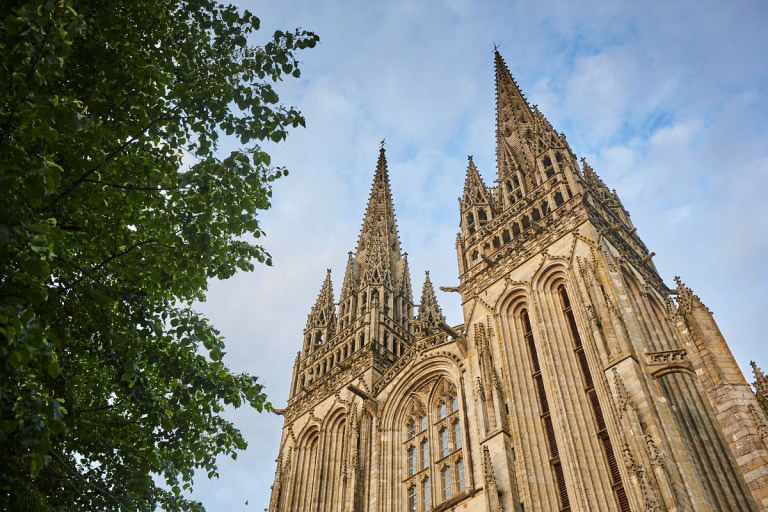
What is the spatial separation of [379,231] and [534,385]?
88.5 feet

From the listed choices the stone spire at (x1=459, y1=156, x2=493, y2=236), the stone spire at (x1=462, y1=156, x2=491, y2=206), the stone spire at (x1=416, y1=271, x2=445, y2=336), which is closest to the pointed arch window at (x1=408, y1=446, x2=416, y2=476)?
the stone spire at (x1=416, y1=271, x2=445, y2=336)

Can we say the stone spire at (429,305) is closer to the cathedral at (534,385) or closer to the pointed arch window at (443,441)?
the cathedral at (534,385)

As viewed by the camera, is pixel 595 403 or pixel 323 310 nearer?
pixel 595 403

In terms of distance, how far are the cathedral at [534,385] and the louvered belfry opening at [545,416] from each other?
70 millimetres

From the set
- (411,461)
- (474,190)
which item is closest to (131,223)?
(411,461)

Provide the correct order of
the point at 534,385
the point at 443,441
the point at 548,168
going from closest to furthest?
the point at 534,385, the point at 443,441, the point at 548,168

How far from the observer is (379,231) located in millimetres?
49562

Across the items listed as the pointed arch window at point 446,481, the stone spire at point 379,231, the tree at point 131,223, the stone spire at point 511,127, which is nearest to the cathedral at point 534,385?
the pointed arch window at point 446,481

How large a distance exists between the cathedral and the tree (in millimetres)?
11703

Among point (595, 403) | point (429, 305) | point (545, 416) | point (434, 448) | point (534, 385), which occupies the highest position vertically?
point (429, 305)

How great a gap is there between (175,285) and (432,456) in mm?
18027

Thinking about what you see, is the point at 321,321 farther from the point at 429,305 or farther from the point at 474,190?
the point at 474,190

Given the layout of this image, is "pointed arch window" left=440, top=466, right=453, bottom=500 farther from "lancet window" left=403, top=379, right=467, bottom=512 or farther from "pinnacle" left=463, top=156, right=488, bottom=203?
"pinnacle" left=463, top=156, right=488, bottom=203

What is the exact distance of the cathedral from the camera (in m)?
18.0
